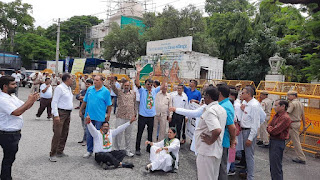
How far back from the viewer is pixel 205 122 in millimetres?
3314

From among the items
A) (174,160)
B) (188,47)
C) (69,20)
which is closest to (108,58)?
(188,47)

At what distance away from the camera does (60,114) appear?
18.2 feet

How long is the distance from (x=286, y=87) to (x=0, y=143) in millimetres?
8489


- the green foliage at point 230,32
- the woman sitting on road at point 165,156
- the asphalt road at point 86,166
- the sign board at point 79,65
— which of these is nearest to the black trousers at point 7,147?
the asphalt road at point 86,166

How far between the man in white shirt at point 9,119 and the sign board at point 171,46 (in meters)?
16.5

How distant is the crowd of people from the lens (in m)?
3.42

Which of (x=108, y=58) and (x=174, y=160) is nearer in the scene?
(x=174, y=160)

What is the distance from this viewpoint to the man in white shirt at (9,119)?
3.85m

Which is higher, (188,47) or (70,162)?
(188,47)

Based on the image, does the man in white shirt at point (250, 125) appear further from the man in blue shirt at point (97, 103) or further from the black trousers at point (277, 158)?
the man in blue shirt at point (97, 103)

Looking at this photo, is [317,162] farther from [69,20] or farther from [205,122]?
[69,20]

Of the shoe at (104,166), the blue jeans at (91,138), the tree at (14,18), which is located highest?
the tree at (14,18)

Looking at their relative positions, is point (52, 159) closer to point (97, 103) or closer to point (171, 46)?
point (97, 103)

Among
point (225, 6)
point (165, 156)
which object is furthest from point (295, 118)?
point (225, 6)
